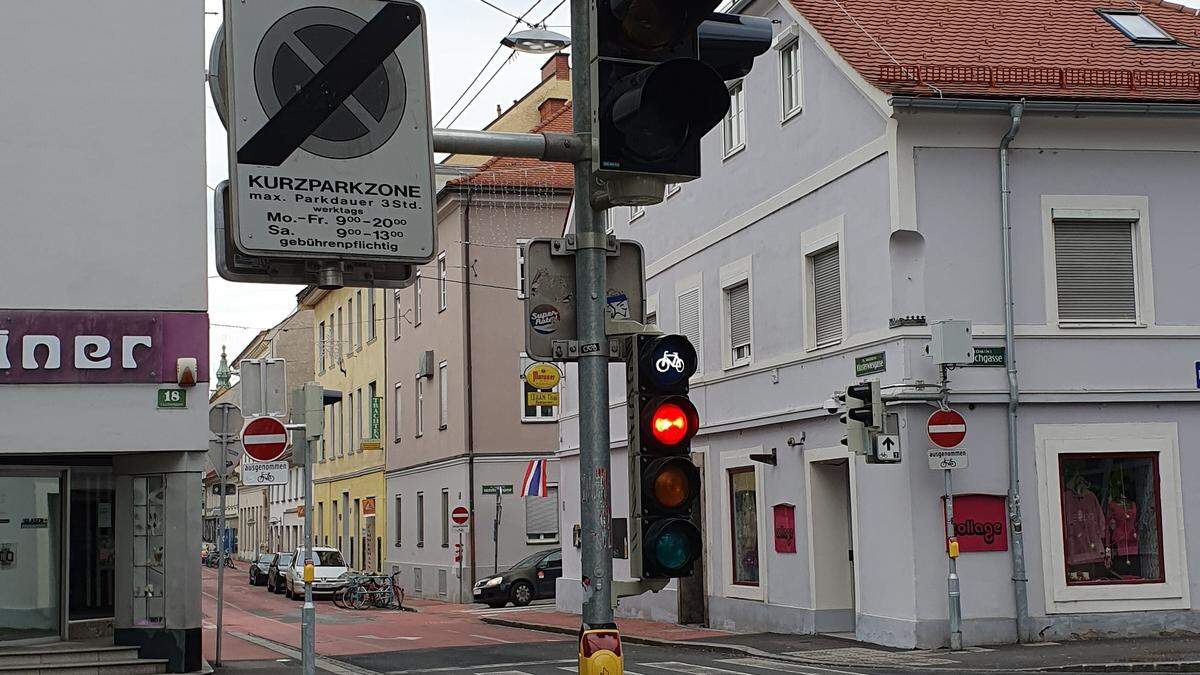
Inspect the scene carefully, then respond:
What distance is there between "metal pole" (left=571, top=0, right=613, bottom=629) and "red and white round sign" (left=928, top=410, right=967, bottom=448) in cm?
1401

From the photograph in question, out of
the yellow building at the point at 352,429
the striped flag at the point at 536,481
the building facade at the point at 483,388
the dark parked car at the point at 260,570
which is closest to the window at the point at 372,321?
the yellow building at the point at 352,429

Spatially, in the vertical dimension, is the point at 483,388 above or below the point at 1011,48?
below

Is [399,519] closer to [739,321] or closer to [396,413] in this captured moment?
[396,413]

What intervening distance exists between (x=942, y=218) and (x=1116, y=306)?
109 inches

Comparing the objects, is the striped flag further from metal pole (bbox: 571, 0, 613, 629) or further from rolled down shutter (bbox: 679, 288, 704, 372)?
metal pole (bbox: 571, 0, 613, 629)

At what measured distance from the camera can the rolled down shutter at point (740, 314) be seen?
25.5 m

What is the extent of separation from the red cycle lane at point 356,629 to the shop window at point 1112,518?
941 centimetres

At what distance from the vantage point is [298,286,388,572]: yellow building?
55.0 meters

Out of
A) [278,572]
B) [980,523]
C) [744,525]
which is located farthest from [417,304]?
[980,523]

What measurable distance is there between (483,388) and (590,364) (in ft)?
124

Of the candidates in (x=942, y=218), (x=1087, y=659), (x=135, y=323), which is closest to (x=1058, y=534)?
(x=1087, y=659)

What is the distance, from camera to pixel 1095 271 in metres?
20.8

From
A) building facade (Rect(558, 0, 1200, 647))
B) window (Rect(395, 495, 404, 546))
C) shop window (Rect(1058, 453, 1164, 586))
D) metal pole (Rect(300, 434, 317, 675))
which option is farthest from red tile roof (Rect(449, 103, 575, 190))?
metal pole (Rect(300, 434, 317, 675))

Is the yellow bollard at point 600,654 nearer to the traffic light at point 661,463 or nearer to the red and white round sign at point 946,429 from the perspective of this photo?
the traffic light at point 661,463
